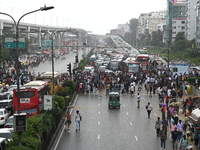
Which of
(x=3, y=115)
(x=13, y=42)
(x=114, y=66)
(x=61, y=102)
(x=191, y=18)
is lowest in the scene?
(x=3, y=115)

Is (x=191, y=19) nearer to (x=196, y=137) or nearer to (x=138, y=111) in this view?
(x=138, y=111)

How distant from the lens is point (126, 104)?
3023 cm

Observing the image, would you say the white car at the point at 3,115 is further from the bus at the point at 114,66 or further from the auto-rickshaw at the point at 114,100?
the bus at the point at 114,66

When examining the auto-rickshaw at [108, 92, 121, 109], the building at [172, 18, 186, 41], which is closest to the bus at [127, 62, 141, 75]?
the auto-rickshaw at [108, 92, 121, 109]

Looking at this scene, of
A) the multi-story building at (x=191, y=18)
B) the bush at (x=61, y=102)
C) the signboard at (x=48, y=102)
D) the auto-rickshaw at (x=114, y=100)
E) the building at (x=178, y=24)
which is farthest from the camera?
the building at (x=178, y=24)

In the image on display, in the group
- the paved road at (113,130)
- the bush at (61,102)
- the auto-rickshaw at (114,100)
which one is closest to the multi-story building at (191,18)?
the paved road at (113,130)

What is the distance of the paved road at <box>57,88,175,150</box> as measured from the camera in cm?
1762

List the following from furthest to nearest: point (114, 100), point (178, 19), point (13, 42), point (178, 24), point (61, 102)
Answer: point (178, 24) → point (178, 19) → point (114, 100) → point (61, 102) → point (13, 42)

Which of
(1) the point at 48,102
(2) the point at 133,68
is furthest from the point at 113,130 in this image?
(2) the point at 133,68

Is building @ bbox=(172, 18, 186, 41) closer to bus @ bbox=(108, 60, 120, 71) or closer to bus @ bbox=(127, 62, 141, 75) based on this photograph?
bus @ bbox=(108, 60, 120, 71)

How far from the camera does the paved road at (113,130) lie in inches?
694

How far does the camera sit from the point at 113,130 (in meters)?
20.7

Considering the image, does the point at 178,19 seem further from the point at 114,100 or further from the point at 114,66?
the point at 114,100

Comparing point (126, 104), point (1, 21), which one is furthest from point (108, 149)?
point (1, 21)
